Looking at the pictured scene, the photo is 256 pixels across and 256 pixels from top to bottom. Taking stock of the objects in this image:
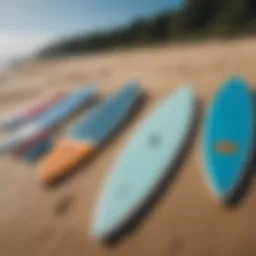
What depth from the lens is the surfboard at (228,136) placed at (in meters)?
1.24

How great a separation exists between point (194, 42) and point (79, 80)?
51 centimetres

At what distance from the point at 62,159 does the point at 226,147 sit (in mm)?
515

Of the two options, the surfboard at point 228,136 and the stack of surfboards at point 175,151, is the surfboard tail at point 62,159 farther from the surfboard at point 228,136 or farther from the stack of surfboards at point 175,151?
the surfboard at point 228,136

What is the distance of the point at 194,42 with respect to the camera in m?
1.89

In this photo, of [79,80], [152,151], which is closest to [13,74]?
[79,80]

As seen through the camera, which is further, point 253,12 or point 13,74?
point 13,74

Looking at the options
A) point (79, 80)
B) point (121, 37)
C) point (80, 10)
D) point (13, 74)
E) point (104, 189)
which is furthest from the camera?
point (13, 74)

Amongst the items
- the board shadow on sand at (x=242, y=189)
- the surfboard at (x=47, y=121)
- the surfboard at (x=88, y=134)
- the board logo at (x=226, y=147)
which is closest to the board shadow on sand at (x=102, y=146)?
the surfboard at (x=88, y=134)

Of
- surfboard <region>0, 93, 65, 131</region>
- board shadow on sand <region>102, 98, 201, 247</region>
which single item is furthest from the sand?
surfboard <region>0, 93, 65, 131</region>

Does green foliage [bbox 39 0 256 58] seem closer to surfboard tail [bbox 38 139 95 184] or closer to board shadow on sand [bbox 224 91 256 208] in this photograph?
surfboard tail [bbox 38 139 95 184]

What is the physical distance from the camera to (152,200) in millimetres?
1265

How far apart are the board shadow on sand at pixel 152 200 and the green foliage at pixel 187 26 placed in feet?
1.77

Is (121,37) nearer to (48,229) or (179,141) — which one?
(179,141)

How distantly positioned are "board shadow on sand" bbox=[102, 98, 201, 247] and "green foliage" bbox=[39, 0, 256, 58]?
540mm
